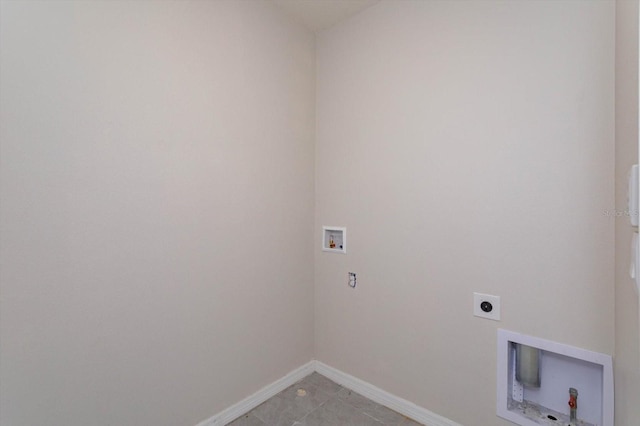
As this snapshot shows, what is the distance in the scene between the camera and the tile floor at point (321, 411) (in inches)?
68.8

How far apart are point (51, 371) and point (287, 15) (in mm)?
2335

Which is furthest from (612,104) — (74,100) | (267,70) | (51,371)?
(51,371)

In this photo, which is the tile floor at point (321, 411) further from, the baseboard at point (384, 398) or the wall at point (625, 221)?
the wall at point (625, 221)

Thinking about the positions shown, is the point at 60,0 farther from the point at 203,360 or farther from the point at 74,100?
the point at 203,360

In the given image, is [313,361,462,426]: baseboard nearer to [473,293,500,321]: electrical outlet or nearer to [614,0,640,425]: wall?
[473,293,500,321]: electrical outlet

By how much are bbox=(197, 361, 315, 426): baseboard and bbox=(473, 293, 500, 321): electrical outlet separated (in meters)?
1.29

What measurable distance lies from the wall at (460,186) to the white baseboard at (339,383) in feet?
0.16

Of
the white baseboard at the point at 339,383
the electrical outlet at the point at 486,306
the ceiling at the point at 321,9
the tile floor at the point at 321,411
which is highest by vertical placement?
the ceiling at the point at 321,9

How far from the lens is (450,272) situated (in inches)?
65.3

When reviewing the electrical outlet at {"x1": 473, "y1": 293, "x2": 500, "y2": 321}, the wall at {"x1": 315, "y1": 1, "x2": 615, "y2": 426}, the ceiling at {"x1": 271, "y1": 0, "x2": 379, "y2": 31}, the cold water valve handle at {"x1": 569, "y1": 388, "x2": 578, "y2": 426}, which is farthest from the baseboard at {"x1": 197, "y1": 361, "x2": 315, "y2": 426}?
the ceiling at {"x1": 271, "y1": 0, "x2": 379, "y2": 31}

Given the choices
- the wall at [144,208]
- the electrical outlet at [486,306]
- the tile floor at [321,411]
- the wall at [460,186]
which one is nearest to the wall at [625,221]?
the wall at [460,186]

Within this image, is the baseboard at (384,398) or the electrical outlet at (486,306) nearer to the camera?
the electrical outlet at (486,306)

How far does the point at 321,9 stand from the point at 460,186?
1.49 metres

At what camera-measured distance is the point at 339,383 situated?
2.13 meters
